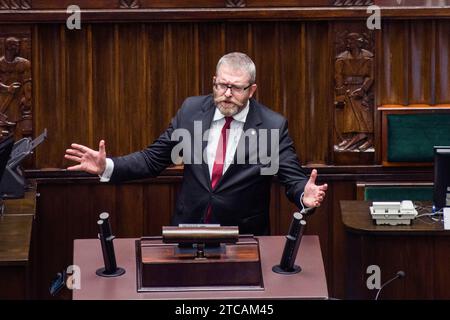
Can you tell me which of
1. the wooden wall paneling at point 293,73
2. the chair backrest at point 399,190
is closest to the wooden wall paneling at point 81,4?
the wooden wall paneling at point 293,73

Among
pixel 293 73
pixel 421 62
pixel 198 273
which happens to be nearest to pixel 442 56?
pixel 421 62

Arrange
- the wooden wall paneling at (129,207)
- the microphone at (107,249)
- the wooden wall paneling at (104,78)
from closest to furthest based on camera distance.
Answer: the microphone at (107,249) < the wooden wall paneling at (104,78) < the wooden wall paneling at (129,207)

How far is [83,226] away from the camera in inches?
225

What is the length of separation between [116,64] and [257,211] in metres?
1.52

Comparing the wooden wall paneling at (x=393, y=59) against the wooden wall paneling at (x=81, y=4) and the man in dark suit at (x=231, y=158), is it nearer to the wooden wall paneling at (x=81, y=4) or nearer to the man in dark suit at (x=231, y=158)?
the man in dark suit at (x=231, y=158)

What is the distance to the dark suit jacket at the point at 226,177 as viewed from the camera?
4.54 m

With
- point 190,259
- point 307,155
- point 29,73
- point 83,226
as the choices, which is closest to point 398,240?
point 307,155

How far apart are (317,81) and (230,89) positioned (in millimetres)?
1347

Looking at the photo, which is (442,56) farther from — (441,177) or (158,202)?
(158,202)

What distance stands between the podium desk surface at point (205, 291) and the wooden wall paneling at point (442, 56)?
7.32 ft

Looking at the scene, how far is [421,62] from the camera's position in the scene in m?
5.69

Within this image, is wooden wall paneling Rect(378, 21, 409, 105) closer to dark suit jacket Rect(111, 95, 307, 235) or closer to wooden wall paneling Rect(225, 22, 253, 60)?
wooden wall paneling Rect(225, 22, 253, 60)

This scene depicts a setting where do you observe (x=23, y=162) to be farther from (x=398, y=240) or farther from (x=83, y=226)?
(x=398, y=240)

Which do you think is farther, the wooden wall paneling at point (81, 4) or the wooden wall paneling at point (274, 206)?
the wooden wall paneling at point (274, 206)
